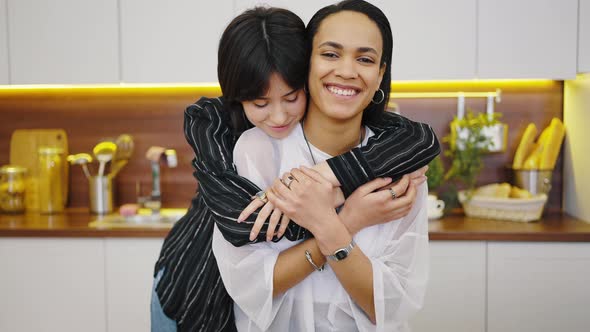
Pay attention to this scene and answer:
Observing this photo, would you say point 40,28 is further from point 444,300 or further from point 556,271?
point 556,271

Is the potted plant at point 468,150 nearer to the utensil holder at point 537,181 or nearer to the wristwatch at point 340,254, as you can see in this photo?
the utensil holder at point 537,181

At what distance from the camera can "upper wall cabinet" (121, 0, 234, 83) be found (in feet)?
8.71

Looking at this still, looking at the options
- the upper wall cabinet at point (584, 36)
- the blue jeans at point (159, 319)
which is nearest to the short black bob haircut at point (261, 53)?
the blue jeans at point (159, 319)

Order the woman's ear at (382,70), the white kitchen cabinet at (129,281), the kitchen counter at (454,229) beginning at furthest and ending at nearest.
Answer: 1. the white kitchen cabinet at (129,281)
2. the kitchen counter at (454,229)
3. the woman's ear at (382,70)

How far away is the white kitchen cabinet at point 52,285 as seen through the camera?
Answer: 8.34 feet

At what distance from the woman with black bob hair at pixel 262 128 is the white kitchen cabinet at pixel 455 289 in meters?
1.13

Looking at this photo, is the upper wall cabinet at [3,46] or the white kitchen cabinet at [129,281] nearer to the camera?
the white kitchen cabinet at [129,281]

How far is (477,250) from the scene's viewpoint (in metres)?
2.43

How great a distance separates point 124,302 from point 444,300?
129cm

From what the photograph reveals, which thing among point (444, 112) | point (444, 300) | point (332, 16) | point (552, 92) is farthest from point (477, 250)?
point (332, 16)

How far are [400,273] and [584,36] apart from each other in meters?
Result: 1.73

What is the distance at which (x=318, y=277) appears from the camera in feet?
4.52

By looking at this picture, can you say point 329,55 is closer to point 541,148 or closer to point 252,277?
point 252,277

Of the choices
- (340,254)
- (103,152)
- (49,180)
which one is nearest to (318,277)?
(340,254)
